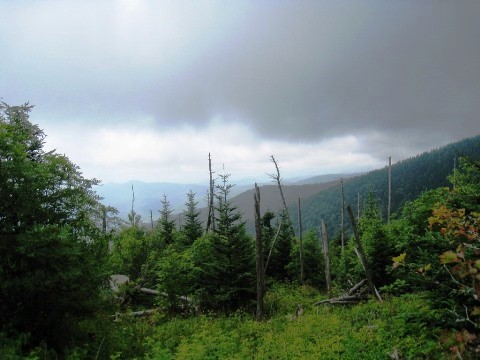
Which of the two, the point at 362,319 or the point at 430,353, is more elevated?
the point at 430,353

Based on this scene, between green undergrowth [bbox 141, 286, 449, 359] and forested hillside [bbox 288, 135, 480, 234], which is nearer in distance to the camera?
green undergrowth [bbox 141, 286, 449, 359]

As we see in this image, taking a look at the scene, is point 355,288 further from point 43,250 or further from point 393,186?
point 393,186

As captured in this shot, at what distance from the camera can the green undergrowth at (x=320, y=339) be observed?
6895mm

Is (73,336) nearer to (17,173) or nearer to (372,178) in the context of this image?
(17,173)

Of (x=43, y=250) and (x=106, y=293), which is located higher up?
(x=43, y=250)

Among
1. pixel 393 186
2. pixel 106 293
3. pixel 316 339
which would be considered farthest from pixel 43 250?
pixel 393 186

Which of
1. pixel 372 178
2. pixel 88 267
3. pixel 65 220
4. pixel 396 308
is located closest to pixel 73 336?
pixel 88 267

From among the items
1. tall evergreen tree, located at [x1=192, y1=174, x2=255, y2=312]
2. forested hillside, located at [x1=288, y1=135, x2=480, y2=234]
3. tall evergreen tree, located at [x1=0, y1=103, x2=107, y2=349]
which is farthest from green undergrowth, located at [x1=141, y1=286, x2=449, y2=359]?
forested hillside, located at [x1=288, y1=135, x2=480, y2=234]

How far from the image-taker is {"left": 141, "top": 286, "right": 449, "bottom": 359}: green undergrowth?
689 centimetres

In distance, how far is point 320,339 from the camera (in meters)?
8.75

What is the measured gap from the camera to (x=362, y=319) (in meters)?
11.1

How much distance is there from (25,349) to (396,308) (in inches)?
429

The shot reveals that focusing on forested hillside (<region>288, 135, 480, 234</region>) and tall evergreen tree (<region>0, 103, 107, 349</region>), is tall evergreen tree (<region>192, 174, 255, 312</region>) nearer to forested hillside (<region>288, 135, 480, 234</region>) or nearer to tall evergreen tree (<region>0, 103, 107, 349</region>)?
tall evergreen tree (<region>0, 103, 107, 349</region>)

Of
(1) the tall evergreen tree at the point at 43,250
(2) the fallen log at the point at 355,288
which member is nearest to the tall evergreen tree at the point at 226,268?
(2) the fallen log at the point at 355,288
